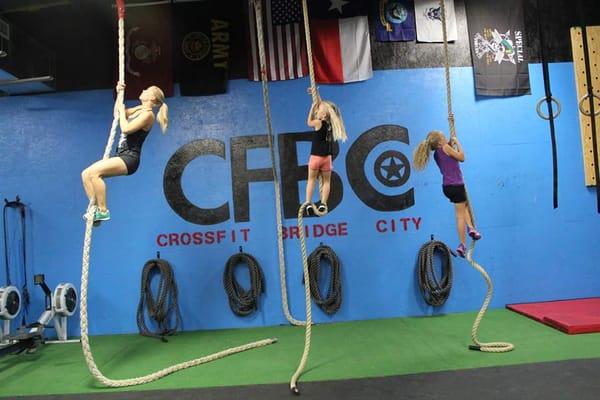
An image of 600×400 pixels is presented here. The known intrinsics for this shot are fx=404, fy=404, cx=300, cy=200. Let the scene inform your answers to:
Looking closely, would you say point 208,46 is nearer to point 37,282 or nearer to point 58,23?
point 58,23

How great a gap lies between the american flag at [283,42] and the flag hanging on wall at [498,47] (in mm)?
2147

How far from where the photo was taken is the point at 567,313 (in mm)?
4250

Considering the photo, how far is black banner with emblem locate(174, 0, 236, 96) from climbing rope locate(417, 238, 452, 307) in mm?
3113

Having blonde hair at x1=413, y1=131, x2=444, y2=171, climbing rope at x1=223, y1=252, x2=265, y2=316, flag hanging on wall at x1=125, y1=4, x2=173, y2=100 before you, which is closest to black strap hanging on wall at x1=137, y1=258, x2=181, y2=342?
climbing rope at x1=223, y1=252, x2=265, y2=316

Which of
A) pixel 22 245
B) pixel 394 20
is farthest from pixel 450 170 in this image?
pixel 22 245

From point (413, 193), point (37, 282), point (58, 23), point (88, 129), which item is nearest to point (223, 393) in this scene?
point (37, 282)

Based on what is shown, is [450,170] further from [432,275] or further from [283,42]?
[283,42]

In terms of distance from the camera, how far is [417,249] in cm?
486

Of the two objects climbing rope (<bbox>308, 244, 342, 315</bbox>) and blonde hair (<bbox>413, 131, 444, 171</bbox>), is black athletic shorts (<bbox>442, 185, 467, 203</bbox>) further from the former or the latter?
climbing rope (<bbox>308, 244, 342, 315</bbox>)

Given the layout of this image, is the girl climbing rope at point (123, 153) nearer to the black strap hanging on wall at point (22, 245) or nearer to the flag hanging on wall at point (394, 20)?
the black strap hanging on wall at point (22, 245)

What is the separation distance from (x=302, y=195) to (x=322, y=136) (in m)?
1.77

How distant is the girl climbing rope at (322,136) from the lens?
3.12 meters

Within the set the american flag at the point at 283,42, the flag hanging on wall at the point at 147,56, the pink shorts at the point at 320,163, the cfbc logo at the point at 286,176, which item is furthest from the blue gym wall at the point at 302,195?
the pink shorts at the point at 320,163

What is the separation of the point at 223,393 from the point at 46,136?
3894 millimetres
